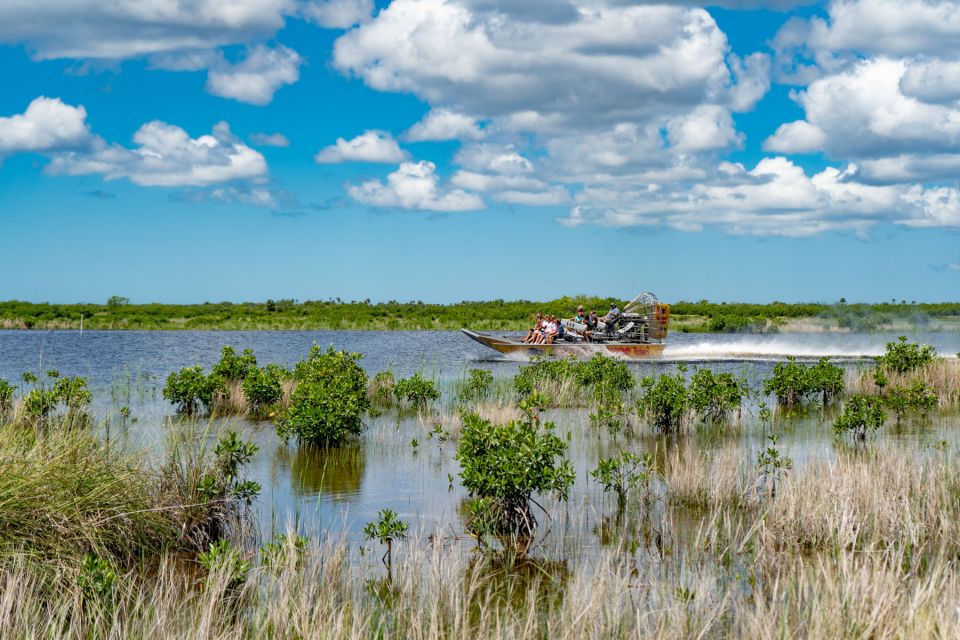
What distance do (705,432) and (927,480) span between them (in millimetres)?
6808

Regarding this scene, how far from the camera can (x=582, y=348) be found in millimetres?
29297

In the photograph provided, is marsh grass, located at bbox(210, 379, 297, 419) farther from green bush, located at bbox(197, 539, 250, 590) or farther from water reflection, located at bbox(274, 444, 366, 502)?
green bush, located at bbox(197, 539, 250, 590)

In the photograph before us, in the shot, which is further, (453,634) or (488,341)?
(488,341)

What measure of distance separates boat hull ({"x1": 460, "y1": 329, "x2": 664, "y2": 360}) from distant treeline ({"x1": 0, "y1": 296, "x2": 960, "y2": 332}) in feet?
100

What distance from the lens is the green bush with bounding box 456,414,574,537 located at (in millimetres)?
8461

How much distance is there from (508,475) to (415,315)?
7457 centimetres

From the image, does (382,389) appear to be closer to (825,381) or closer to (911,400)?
(825,381)

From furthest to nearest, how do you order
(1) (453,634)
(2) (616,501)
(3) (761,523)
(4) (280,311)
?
A: 1. (4) (280,311)
2. (2) (616,501)
3. (3) (761,523)
4. (1) (453,634)

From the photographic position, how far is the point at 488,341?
30.0 metres

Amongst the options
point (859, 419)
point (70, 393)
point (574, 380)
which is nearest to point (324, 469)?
point (70, 393)

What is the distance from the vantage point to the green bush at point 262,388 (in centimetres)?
1734

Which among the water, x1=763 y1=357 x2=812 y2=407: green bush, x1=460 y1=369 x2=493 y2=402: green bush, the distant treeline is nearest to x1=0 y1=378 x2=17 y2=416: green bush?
the water

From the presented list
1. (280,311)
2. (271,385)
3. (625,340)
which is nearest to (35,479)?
(271,385)

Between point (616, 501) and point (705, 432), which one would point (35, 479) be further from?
point (705, 432)
